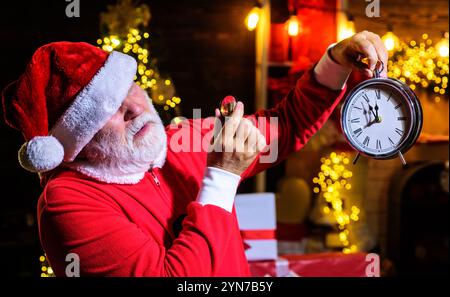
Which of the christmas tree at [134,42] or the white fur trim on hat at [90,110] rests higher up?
the christmas tree at [134,42]

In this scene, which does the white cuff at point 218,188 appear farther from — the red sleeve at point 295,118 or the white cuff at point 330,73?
Answer: the white cuff at point 330,73

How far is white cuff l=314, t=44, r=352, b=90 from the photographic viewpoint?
4.17ft

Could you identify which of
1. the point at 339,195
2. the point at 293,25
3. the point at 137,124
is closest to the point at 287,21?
the point at 293,25

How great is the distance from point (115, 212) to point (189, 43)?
7.51 ft

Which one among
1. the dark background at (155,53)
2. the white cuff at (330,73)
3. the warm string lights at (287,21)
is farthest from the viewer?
the dark background at (155,53)

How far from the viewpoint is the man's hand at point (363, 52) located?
1.12 metres

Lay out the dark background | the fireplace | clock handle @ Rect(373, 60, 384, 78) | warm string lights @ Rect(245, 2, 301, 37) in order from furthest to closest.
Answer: the fireplace → the dark background → warm string lights @ Rect(245, 2, 301, 37) → clock handle @ Rect(373, 60, 384, 78)

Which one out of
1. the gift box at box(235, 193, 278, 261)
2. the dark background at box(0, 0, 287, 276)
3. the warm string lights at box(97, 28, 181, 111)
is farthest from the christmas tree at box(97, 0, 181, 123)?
the gift box at box(235, 193, 278, 261)

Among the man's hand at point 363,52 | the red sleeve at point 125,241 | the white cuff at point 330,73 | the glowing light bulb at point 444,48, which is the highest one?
the glowing light bulb at point 444,48

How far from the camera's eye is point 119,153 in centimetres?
115

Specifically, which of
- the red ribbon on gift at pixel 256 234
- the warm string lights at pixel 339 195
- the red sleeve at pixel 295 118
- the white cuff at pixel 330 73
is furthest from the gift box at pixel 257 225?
the warm string lights at pixel 339 195

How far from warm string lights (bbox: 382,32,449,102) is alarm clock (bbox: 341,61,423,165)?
186 cm

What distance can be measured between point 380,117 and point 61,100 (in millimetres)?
714

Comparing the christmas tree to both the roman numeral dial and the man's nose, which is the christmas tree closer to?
the man's nose
